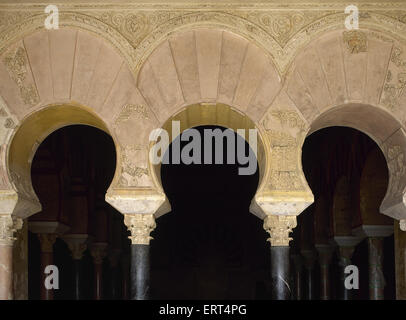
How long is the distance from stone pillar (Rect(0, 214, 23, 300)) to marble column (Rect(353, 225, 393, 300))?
17.1 feet

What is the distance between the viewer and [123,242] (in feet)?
44.5

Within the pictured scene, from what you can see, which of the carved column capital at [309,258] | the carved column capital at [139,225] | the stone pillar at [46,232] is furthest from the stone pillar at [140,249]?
the carved column capital at [309,258]

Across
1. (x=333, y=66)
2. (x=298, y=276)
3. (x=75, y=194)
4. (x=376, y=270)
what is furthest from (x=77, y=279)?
(x=333, y=66)

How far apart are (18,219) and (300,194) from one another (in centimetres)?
306

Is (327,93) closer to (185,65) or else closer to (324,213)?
(185,65)

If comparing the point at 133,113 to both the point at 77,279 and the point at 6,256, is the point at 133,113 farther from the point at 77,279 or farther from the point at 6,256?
the point at 77,279

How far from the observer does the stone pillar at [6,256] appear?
7.05m

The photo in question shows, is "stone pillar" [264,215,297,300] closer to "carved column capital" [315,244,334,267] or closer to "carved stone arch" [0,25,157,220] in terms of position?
"carved stone arch" [0,25,157,220]

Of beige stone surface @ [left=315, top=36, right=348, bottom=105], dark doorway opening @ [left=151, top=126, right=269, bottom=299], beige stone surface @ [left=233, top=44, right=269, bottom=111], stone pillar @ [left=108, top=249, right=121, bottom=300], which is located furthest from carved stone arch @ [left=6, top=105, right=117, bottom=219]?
dark doorway opening @ [left=151, top=126, right=269, bottom=299]

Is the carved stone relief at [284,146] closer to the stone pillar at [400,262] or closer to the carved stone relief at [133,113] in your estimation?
the carved stone relief at [133,113]

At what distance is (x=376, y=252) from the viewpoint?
10.0 metres

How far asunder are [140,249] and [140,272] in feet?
0.79

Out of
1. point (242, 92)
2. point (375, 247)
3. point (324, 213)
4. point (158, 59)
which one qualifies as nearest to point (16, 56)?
point (158, 59)
